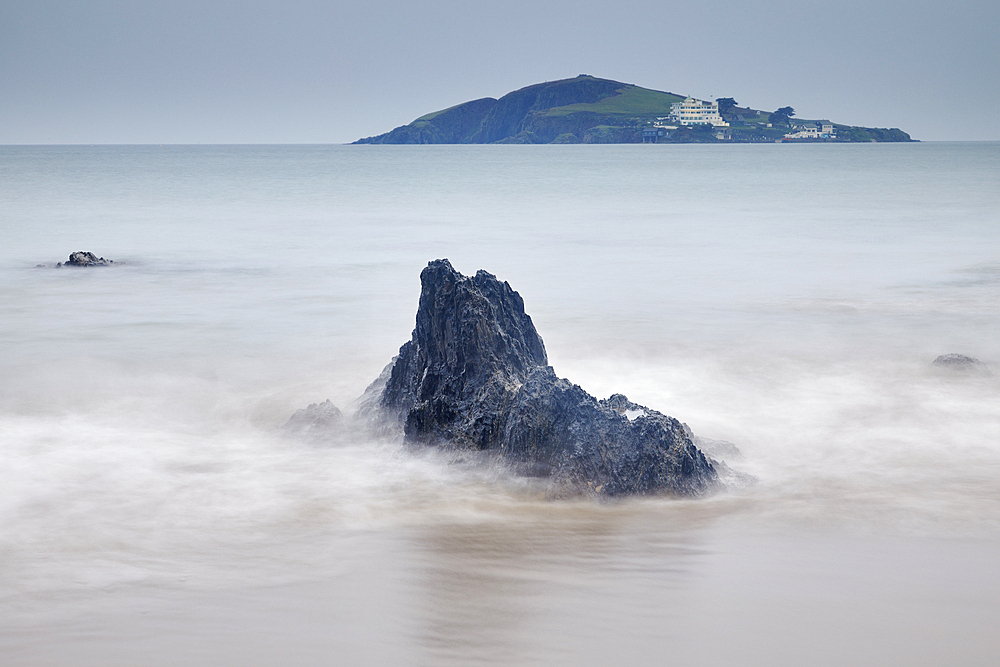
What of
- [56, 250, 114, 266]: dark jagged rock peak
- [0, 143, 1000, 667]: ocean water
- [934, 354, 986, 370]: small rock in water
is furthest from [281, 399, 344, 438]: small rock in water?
[56, 250, 114, 266]: dark jagged rock peak

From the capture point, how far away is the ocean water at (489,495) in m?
3.78

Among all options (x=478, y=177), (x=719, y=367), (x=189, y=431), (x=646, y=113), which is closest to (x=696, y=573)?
(x=189, y=431)

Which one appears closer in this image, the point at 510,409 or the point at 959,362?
the point at 510,409

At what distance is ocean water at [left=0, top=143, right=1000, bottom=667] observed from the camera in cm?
378

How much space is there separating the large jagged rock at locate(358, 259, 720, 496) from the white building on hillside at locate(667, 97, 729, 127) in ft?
559

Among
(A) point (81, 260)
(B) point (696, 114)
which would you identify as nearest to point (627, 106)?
(B) point (696, 114)

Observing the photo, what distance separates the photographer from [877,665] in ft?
11.6

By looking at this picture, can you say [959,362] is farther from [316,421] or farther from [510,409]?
[316,421]

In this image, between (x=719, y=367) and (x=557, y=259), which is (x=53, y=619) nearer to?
(x=719, y=367)

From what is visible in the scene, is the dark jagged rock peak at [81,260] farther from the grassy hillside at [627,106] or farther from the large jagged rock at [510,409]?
the grassy hillside at [627,106]

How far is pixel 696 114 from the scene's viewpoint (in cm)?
17150

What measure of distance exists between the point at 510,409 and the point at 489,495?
57cm

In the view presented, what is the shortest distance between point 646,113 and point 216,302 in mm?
172038

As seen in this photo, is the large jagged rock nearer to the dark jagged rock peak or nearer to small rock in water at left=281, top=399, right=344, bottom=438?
small rock in water at left=281, top=399, right=344, bottom=438
